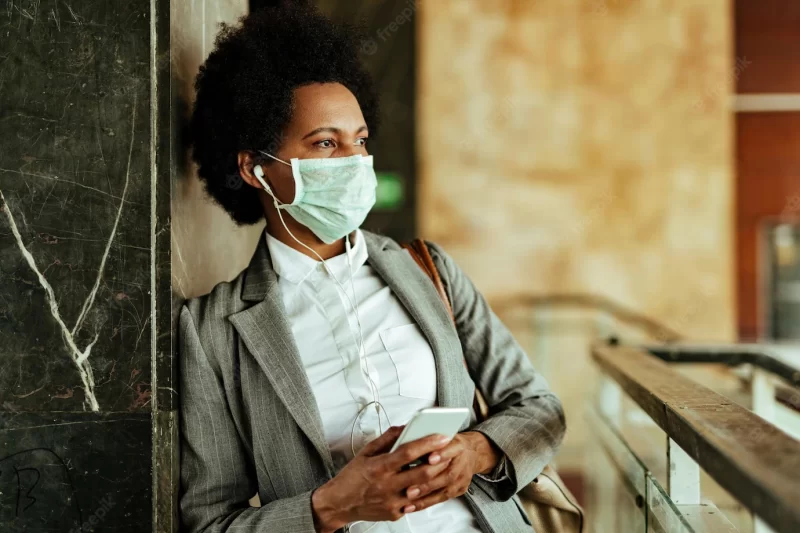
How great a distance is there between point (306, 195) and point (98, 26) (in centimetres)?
55

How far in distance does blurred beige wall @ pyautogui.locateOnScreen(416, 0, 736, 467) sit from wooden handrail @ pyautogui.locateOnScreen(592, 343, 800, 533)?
5.54 metres

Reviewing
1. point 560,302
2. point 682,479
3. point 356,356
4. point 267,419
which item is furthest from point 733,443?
point 560,302

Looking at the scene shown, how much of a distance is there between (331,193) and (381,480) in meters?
0.68

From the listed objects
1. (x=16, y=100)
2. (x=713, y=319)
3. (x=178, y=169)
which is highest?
(x=16, y=100)

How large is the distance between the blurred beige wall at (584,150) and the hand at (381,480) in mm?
5971

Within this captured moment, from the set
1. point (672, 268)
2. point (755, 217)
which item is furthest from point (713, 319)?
point (755, 217)

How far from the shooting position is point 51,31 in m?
1.57

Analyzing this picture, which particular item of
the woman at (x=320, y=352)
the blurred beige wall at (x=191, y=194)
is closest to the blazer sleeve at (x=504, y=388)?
the woman at (x=320, y=352)

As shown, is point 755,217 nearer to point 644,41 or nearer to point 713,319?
point 713,319

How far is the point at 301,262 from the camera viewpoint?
71.8 inches

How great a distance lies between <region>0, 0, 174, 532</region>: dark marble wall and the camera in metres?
1.54

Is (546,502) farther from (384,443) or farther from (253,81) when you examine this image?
(253,81)

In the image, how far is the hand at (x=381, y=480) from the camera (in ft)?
4.58

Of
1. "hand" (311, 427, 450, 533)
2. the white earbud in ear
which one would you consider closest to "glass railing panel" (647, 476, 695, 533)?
"hand" (311, 427, 450, 533)
